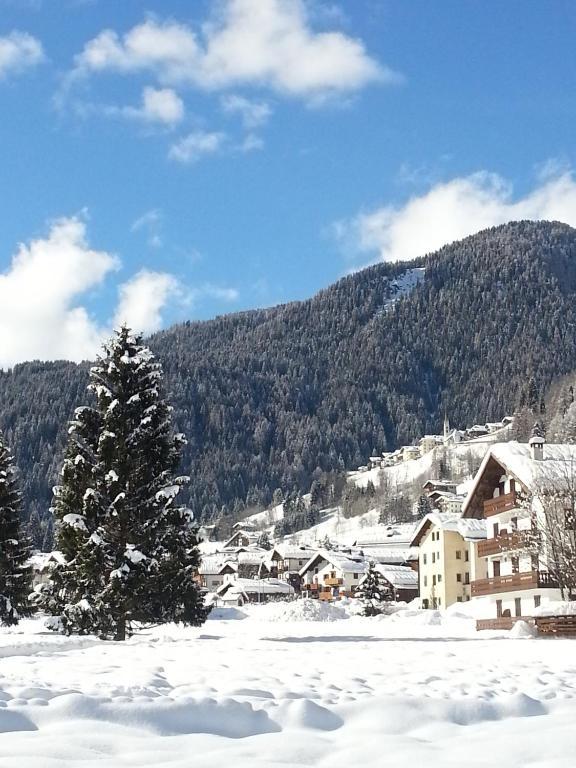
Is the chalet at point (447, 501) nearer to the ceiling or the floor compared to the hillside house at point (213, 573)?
nearer to the ceiling

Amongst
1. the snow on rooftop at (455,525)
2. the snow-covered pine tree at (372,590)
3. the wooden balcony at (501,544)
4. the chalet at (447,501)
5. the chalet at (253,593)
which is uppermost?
the chalet at (447,501)

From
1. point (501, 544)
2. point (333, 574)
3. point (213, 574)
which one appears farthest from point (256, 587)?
point (501, 544)

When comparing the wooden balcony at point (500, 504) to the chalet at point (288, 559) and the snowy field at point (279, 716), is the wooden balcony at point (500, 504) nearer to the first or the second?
the snowy field at point (279, 716)

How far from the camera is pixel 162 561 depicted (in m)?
28.2

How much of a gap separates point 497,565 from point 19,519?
29.8m

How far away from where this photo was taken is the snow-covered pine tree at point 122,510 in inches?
1060

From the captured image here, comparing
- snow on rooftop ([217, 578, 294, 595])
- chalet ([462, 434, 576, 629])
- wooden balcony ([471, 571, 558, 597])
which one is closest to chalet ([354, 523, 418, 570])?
snow on rooftop ([217, 578, 294, 595])

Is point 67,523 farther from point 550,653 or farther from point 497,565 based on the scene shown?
point 497,565

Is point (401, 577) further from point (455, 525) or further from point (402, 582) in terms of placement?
point (455, 525)

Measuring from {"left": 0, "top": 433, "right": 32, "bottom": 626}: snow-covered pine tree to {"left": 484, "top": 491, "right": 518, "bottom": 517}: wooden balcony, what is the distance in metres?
26.7

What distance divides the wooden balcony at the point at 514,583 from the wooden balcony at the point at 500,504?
4.14 metres

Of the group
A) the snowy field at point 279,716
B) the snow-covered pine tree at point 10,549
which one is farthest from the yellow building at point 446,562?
the snowy field at point 279,716

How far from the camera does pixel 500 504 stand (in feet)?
171

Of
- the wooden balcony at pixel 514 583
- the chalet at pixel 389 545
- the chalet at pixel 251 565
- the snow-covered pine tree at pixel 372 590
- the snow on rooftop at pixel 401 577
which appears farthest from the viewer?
the chalet at pixel 251 565
